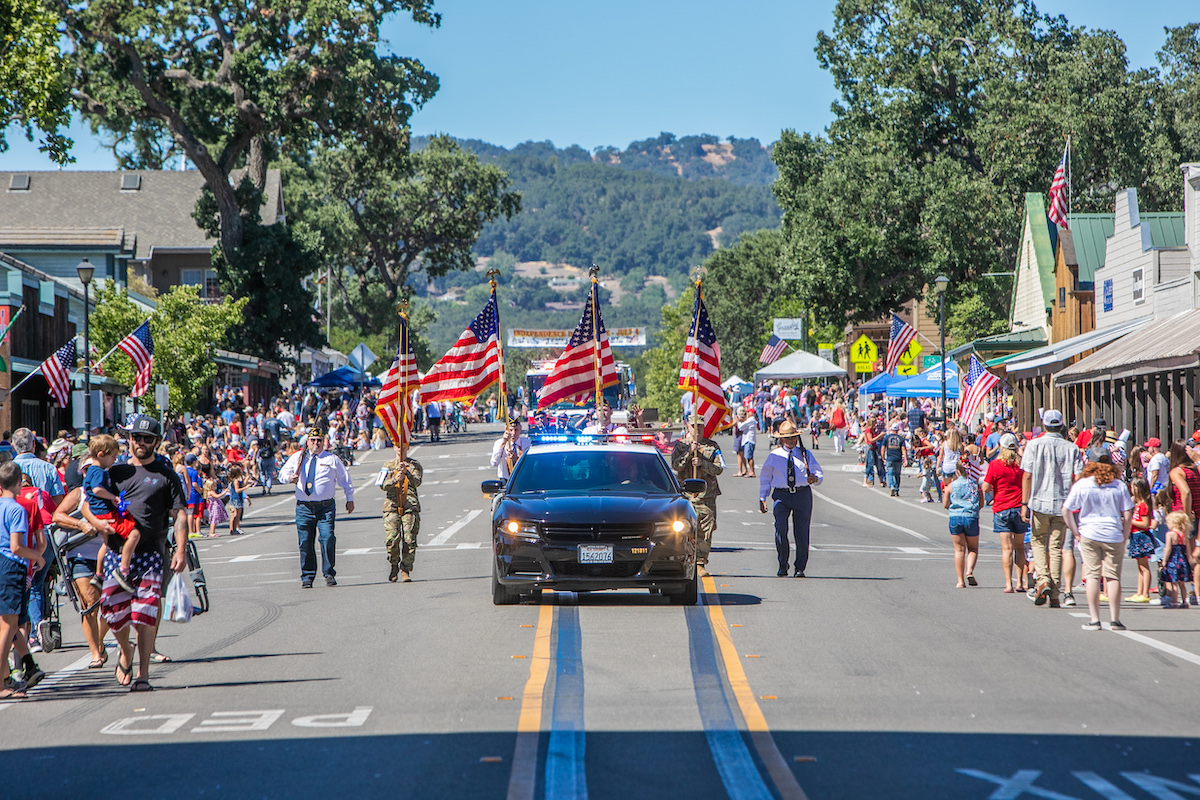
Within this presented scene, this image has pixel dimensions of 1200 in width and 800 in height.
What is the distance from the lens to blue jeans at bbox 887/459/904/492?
109 feet

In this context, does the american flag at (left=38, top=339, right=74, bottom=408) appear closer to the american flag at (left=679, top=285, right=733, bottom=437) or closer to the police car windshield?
the american flag at (left=679, top=285, right=733, bottom=437)

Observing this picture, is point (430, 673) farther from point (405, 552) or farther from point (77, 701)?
point (405, 552)

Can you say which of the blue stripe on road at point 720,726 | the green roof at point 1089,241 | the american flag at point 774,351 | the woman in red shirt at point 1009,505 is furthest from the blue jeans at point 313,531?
the american flag at point 774,351

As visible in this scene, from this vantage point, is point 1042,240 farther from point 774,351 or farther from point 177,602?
point 177,602

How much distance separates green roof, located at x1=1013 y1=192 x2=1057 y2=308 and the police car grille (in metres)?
33.9

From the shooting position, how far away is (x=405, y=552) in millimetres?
17000

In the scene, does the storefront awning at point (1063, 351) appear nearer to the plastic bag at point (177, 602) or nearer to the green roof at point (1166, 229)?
the green roof at point (1166, 229)

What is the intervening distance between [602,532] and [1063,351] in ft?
75.6

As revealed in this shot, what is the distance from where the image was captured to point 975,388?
3416 cm

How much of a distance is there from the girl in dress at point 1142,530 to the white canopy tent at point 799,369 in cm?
3331

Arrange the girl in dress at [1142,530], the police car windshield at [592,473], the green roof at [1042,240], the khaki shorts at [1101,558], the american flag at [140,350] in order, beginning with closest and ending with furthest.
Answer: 1. the khaki shorts at [1101,558]
2. the police car windshield at [592,473]
3. the girl in dress at [1142,530]
4. the american flag at [140,350]
5. the green roof at [1042,240]

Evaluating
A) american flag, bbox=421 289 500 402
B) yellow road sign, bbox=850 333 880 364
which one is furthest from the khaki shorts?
yellow road sign, bbox=850 333 880 364

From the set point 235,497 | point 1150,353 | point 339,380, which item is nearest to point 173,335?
point 235,497

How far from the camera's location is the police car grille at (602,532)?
1348cm
